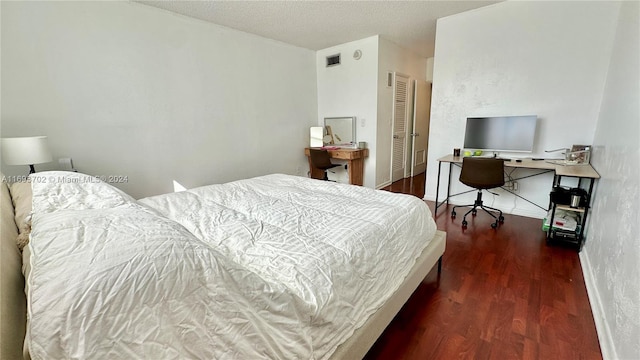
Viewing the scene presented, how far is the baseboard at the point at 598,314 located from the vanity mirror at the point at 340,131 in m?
3.23

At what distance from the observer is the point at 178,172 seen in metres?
3.24

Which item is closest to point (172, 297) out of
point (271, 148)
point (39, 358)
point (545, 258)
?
point (39, 358)

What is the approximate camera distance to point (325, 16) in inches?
129

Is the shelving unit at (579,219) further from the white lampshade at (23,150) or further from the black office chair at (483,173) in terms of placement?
the white lampshade at (23,150)

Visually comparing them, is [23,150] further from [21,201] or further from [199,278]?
[199,278]

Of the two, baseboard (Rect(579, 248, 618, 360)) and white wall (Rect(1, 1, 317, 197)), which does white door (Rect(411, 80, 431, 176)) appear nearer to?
white wall (Rect(1, 1, 317, 197))

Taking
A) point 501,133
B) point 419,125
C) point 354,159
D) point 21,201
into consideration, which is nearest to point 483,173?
point 501,133

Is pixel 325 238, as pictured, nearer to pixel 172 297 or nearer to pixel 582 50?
pixel 172 297

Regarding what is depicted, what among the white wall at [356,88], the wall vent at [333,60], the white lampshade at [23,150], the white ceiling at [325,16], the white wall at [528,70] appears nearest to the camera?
the white lampshade at [23,150]

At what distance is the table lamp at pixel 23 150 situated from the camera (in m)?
1.88

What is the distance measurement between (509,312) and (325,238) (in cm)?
136

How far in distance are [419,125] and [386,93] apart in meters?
1.42

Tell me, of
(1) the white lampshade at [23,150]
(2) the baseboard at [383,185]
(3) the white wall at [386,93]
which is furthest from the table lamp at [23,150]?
(2) the baseboard at [383,185]

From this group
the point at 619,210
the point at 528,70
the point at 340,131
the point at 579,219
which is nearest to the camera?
the point at 619,210
